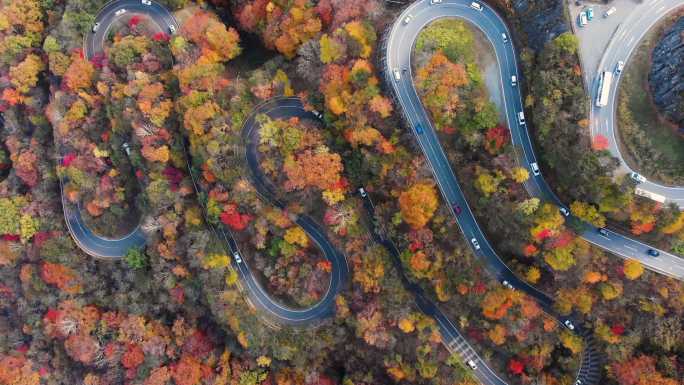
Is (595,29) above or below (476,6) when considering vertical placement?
above

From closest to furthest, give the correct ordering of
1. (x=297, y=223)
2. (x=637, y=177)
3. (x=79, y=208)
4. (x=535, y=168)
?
1. (x=637, y=177)
2. (x=535, y=168)
3. (x=297, y=223)
4. (x=79, y=208)

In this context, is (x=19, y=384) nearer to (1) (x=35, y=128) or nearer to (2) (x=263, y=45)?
(1) (x=35, y=128)

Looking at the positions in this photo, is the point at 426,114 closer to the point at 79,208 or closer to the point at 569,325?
the point at 569,325

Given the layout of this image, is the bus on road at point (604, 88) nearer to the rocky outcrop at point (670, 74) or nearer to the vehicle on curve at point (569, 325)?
the rocky outcrop at point (670, 74)

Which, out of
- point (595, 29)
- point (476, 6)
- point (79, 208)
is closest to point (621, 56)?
point (595, 29)

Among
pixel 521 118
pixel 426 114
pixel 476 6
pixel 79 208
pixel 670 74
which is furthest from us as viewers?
pixel 79 208

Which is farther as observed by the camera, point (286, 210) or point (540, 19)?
point (286, 210)

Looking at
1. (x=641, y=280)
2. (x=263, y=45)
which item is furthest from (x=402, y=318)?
(x=263, y=45)
